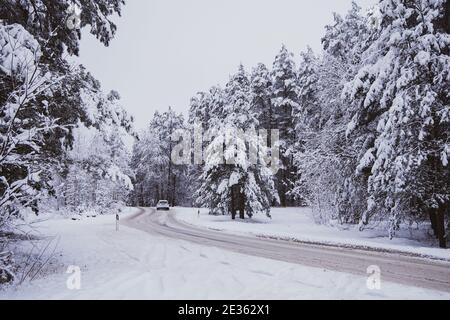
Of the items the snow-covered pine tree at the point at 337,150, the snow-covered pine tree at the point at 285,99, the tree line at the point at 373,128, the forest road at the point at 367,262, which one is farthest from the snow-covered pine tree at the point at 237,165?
the forest road at the point at 367,262

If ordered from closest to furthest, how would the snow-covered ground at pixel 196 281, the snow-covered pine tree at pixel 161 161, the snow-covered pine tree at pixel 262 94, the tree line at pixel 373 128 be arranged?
the snow-covered ground at pixel 196 281
the tree line at pixel 373 128
the snow-covered pine tree at pixel 262 94
the snow-covered pine tree at pixel 161 161

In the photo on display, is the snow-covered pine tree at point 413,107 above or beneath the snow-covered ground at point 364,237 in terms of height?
above

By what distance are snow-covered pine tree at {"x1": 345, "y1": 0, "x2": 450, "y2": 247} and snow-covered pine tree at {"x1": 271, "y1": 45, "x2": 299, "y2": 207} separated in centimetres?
2471

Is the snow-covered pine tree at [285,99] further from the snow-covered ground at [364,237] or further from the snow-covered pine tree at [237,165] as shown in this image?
the snow-covered ground at [364,237]

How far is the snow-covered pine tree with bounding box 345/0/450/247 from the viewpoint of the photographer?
13.9 metres

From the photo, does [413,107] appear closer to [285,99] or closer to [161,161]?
[285,99]

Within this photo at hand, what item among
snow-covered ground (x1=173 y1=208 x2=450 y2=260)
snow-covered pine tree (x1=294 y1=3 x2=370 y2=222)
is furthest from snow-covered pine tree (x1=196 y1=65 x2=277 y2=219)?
snow-covered ground (x1=173 y1=208 x2=450 y2=260)

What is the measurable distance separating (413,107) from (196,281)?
10956 mm

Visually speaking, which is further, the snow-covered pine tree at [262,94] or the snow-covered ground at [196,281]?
the snow-covered pine tree at [262,94]

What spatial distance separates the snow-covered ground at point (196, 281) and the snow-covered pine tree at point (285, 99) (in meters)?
30.0

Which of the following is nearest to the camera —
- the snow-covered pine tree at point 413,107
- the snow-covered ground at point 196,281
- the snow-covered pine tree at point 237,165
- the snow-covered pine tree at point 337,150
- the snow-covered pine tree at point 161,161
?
the snow-covered ground at point 196,281

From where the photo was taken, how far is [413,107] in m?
14.4

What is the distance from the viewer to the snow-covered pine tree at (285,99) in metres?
40.6
